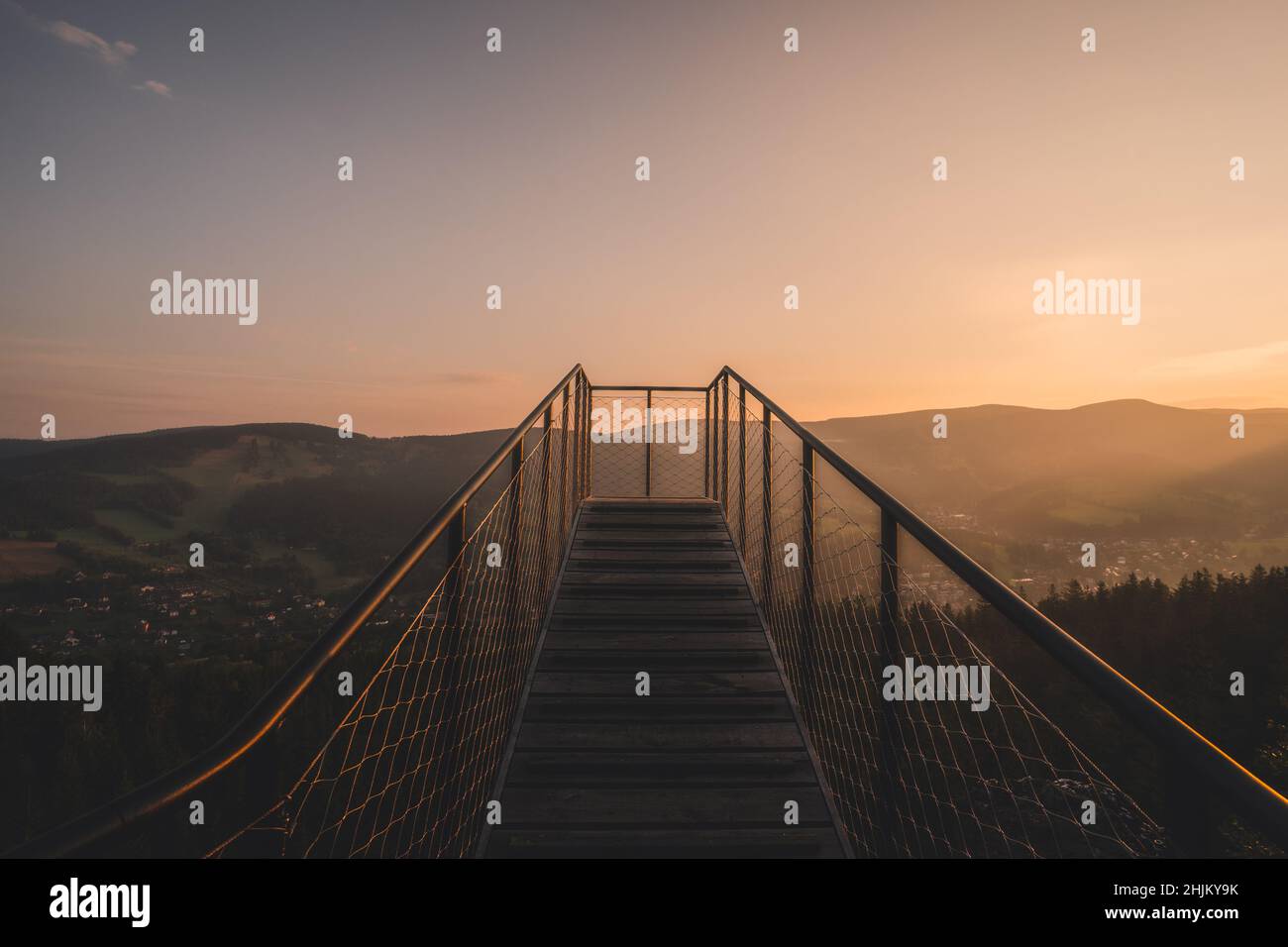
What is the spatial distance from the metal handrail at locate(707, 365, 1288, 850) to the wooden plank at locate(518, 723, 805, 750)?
104cm

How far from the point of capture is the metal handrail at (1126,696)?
2.41ft

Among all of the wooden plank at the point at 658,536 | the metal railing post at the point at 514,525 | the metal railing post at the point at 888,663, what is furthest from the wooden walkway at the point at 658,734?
the metal railing post at the point at 514,525

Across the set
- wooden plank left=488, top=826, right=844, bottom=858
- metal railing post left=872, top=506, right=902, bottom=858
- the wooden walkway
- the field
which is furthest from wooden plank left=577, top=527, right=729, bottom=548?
the field

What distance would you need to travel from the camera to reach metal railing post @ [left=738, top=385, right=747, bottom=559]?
4012 millimetres

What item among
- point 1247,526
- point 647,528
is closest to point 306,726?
point 647,528

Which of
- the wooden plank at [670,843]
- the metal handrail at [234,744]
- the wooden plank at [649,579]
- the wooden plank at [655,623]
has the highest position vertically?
the metal handrail at [234,744]

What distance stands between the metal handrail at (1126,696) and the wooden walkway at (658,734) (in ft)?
3.26

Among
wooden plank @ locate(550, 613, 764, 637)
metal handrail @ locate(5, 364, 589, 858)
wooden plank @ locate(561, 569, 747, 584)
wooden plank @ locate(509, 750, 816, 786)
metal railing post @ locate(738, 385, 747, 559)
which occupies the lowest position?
wooden plank @ locate(509, 750, 816, 786)

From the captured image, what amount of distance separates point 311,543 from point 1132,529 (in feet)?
260

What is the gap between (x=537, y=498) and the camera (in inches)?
130

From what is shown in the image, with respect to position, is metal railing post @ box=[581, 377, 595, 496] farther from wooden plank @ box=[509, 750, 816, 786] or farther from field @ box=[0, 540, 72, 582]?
field @ box=[0, 540, 72, 582]

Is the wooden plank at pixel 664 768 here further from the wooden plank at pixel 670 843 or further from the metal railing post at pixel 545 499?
the metal railing post at pixel 545 499
